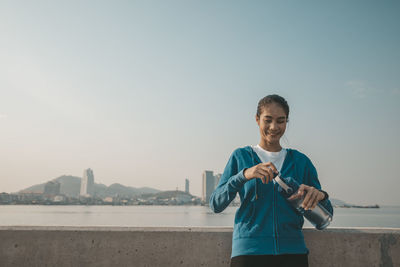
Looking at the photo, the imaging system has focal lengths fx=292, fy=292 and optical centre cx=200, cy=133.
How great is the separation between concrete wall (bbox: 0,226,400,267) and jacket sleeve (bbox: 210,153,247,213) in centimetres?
127

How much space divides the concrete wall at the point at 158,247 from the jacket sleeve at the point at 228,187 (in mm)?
1266

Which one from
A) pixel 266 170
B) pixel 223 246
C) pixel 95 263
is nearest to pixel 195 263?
pixel 223 246

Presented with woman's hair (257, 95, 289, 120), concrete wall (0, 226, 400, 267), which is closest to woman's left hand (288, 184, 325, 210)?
woman's hair (257, 95, 289, 120)

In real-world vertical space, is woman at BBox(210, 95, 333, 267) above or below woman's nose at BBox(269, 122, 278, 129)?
below

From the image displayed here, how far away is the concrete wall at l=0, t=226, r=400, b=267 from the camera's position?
3365mm

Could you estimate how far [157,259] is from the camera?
344cm

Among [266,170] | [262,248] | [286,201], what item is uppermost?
[266,170]

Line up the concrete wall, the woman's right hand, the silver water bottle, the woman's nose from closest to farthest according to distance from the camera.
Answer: the woman's right hand < the silver water bottle < the woman's nose < the concrete wall

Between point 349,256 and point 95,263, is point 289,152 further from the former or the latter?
point 95,263

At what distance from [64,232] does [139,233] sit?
91 centimetres

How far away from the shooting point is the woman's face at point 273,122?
7.72ft

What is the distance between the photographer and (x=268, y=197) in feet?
7.21

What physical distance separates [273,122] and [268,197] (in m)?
0.60

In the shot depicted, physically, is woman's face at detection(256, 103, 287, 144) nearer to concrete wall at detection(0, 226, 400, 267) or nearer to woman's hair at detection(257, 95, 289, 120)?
woman's hair at detection(257, 95, 289, 120)
